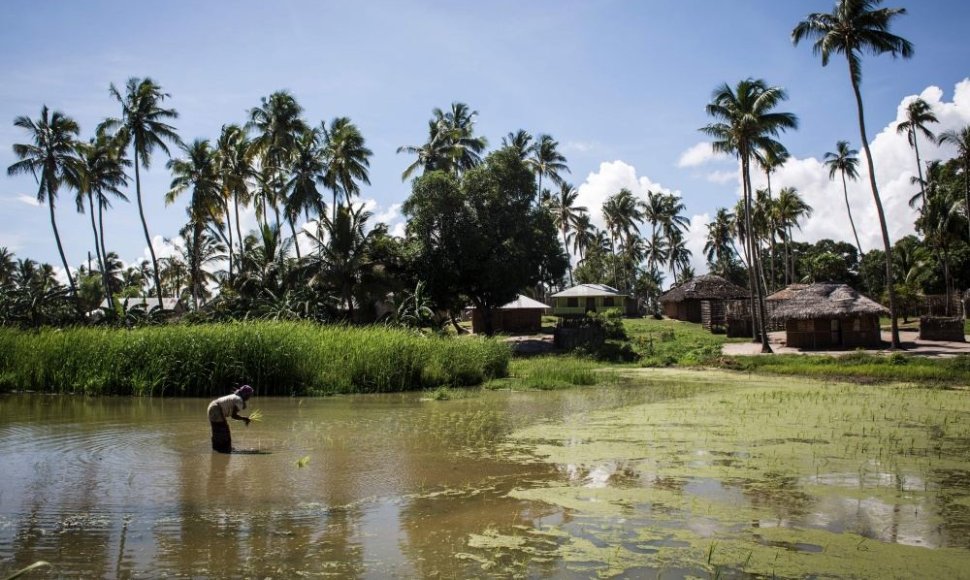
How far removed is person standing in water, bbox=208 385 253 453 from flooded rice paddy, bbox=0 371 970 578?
0.31m

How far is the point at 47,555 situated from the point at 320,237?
29358mm

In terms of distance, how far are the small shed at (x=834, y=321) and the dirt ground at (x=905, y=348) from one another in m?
0.73

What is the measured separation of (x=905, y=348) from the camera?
27.0 meters

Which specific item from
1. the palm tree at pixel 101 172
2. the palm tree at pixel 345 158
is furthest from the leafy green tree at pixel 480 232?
the palm tree at pixel 101 172

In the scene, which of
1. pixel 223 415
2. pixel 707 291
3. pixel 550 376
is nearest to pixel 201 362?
pixel 223 415

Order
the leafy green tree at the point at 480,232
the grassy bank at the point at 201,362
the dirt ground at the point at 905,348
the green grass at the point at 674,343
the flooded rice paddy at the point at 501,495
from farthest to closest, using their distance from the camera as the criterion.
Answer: the leafy green tree at the point at 480,232
the green grass at the point at 674,343
the dirt ground at the point at 905,348
the grassy bank at the point at 201,362
the flooded rice paddy at the point at 501,495

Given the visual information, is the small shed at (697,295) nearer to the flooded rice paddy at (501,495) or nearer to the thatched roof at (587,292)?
the thatched roof at (587,292)

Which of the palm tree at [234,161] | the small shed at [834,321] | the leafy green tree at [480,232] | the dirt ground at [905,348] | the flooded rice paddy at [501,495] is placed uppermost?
the palm tree at [234,161]

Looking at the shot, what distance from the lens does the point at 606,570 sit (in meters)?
5.33

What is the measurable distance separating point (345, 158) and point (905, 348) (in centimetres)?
2784

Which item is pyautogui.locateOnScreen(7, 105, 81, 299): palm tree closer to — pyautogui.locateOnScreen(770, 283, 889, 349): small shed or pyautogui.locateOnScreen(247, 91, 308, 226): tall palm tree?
pyautogui.locateOnScreen(247, 91, 308, 226): tall palm tree

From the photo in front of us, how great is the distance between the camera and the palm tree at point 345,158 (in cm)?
3725

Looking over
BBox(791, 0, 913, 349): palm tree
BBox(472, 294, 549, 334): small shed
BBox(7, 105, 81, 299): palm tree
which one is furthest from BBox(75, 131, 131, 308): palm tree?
BBox(791, 0, 913, 349): palm tree

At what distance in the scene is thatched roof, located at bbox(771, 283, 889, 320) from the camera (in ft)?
92.4
